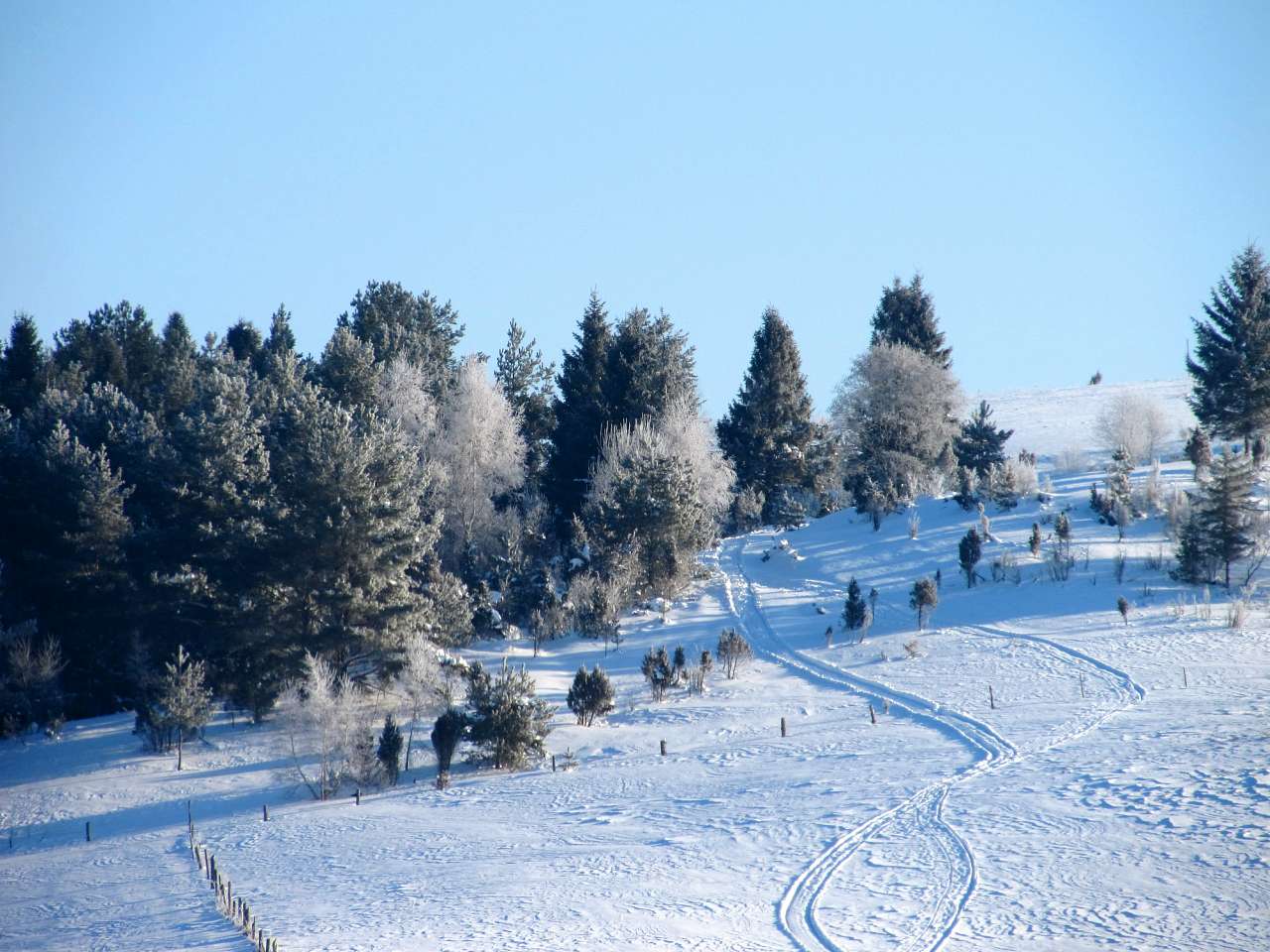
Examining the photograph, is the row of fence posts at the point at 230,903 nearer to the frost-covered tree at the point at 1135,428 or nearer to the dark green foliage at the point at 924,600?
the dark green foliage at the point at 924,600

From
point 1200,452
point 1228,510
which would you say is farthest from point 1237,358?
point 1228,510

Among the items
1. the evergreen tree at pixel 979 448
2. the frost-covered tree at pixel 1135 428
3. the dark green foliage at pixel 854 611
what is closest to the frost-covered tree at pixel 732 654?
the dark green foliage at pixel 854 611

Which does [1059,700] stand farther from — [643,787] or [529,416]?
[529,416]

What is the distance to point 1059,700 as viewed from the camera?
23.6 metres

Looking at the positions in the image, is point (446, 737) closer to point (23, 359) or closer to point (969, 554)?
point (969, 554)

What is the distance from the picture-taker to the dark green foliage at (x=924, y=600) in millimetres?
31812

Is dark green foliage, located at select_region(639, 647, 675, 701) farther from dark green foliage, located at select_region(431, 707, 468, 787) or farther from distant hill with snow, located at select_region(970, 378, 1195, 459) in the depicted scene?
distant hill with snow, located at select_region(970, 378, 1195, 459)

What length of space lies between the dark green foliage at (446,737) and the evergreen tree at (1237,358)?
106 feet

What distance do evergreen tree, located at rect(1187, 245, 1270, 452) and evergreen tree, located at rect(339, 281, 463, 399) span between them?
109 feet

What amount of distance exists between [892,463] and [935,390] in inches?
196

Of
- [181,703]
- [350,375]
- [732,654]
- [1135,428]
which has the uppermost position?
[350,375]

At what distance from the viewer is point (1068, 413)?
75625mm

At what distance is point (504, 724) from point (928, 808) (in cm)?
960

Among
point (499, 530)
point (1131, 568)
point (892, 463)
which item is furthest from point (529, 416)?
point (1131, 568)
